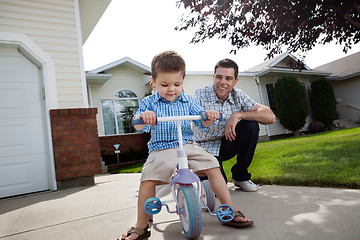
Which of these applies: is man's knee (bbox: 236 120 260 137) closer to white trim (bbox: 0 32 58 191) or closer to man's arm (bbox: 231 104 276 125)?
man's arm (bbox: 231 104 276 125)

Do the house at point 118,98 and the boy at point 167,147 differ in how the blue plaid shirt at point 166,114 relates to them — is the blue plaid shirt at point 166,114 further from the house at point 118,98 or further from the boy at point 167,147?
the house at point 118,98

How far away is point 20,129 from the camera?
4477 mm

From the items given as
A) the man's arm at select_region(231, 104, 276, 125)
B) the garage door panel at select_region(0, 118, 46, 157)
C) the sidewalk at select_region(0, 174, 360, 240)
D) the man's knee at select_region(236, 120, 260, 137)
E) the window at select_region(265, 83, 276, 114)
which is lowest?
the sidewalk at select_region(0, 174, 360, 240)

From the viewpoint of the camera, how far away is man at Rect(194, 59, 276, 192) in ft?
9.49

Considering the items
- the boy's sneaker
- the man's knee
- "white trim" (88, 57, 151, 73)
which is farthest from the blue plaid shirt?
"white trim" (88, 57, 151, 73)

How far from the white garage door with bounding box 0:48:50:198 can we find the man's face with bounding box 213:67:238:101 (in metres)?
3.24

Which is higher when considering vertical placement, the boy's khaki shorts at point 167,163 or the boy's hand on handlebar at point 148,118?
the boy's hand on handlebar at point 148,118

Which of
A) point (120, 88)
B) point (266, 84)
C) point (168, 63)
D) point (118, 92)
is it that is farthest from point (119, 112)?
point (168, 63)

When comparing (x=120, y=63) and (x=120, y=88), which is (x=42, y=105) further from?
(x=120, y=88)

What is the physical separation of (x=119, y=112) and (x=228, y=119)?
1061cm

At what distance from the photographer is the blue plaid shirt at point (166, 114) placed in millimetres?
2002

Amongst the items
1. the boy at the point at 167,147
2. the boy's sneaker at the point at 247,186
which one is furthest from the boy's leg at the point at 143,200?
the boy's sneaker at the point at 247,186

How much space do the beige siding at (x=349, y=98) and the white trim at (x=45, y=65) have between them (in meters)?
18.9

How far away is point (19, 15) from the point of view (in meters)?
4.69
